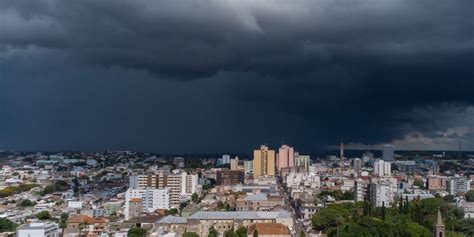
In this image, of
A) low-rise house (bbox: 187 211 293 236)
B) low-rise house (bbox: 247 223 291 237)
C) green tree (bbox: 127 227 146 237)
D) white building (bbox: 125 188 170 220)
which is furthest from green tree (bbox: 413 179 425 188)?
green tree (bbox: 127 227 146 237)

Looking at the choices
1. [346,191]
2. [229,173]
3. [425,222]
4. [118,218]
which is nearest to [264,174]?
[229,173]


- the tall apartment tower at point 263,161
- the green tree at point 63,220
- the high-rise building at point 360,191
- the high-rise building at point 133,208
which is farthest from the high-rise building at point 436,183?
the green tree at point 63,220

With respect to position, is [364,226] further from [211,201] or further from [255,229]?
[211,201]

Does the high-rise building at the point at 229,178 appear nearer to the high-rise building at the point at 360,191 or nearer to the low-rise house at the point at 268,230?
the high-rise building at the point at 360,191

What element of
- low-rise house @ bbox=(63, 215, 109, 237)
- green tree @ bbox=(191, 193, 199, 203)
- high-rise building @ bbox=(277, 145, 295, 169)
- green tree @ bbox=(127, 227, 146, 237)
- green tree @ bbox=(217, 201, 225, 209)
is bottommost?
green tree @ bbox=(191, 193, 199, 203)

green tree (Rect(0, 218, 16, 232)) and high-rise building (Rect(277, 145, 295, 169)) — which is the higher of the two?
high-rise building (Rect(277, 145, 295, 169))

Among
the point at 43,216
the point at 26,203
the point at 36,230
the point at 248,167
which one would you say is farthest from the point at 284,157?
the point at 36,230

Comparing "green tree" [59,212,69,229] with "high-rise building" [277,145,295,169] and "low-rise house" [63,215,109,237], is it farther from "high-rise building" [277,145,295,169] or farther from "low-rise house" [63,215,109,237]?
"high-rise building" [277,145,295,169]

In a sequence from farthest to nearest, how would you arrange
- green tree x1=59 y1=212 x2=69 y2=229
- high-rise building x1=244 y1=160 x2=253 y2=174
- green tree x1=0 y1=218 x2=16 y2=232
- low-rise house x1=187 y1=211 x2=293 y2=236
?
high-rise building x1=244 y1=160 x2=253 y2=174 → green tree x1=59 y1=212 x2=69 y2=229 → low-rise house x1=187 y1=211 x2=293 y2=236 → green tree x1=0 y1=218 x2=16 y2=232

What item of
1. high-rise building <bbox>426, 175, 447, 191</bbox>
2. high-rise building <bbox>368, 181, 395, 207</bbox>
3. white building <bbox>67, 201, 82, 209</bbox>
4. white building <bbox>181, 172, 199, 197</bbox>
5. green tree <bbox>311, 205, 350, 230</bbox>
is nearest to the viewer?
green tree <bbox>311, 205, 350, 230</bbox>
